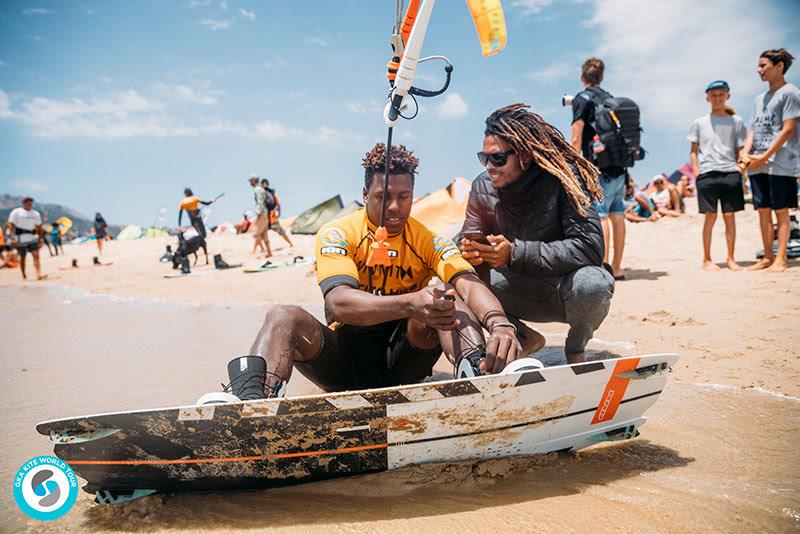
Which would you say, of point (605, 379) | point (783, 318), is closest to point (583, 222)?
point (605, 379)

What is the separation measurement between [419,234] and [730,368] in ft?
6.70

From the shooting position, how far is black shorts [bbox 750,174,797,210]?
5.06m

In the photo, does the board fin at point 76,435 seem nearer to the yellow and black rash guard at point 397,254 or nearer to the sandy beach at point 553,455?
the sandy beach at point 553,455

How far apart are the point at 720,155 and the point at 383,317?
17.8ft

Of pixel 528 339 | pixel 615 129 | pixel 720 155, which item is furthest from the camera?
pixel 720 155

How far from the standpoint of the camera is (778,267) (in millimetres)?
5164

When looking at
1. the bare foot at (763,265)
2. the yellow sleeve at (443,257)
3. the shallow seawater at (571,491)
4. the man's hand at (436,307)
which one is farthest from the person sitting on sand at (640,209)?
the man's hand at (436,307)

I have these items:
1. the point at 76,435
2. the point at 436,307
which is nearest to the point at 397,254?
the point at 436,307

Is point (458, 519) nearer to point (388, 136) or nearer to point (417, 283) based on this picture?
point (417, 283)

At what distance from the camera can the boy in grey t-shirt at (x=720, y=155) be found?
215 inches

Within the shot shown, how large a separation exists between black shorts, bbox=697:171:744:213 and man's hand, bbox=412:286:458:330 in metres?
5.08

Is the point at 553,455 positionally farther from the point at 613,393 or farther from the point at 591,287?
the point at 591,287

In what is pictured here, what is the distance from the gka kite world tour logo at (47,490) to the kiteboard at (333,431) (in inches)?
7.2

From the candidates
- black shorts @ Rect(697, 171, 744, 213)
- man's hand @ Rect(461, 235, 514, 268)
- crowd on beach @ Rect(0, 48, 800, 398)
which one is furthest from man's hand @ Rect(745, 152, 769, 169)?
man's hand @ Rect(461, 235, 514, 268)
